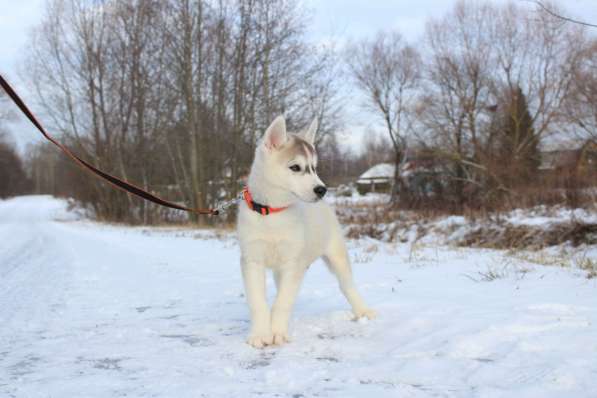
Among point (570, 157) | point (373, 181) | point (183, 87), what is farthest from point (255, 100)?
point (373, 181)

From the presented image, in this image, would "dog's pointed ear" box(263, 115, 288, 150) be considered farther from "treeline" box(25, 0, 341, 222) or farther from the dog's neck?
"treeline" box(25, 0, 341, 222)

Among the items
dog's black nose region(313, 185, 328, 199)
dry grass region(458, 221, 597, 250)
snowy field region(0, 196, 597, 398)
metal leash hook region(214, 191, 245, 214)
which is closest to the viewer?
snowy field region(0, 196, 597, 398)

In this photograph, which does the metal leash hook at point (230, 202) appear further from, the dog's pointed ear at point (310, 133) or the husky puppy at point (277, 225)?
the dog's pointed ear at point (310, 133)

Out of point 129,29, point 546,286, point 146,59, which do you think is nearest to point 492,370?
point 546,286

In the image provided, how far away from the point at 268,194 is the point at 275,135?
0.46 meters

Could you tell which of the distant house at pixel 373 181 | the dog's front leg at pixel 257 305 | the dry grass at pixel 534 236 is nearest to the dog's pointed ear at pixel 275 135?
the dog's front leg at pixel 257 305

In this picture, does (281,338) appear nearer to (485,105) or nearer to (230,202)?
(230,202)

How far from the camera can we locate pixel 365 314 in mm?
4324

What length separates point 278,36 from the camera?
2266 cm

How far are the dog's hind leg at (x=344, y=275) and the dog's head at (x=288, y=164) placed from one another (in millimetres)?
826

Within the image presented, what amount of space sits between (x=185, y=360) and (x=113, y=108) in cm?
3165

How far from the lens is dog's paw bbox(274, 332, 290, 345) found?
366 cm

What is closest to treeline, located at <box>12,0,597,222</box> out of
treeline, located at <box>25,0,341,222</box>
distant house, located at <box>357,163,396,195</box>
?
treeline, located at <box>25,0,341,222</box>

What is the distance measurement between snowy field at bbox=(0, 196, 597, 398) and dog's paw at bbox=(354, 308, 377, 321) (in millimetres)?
113
